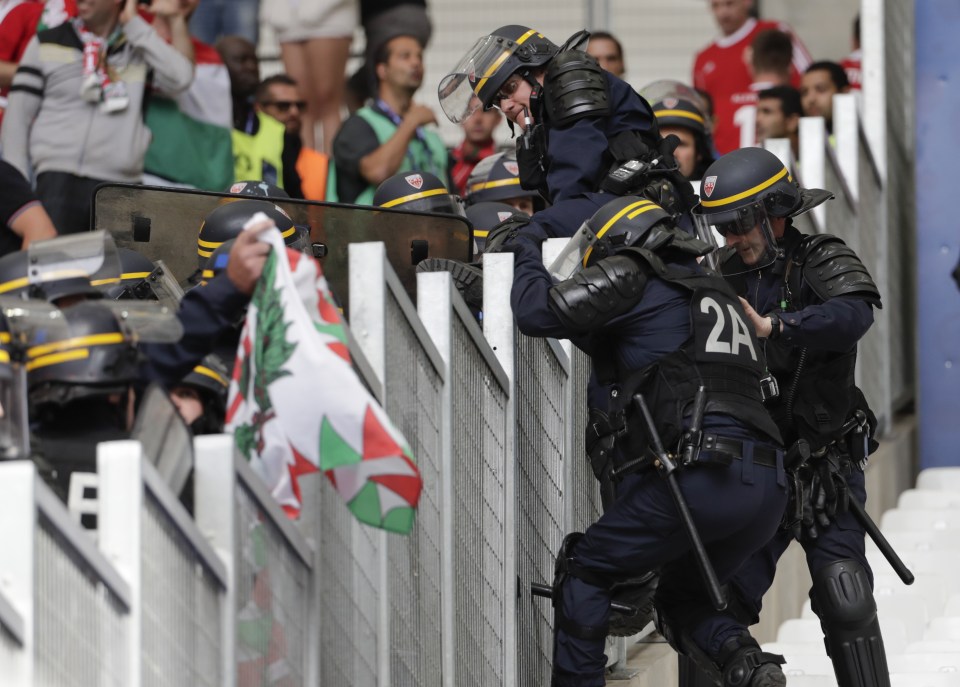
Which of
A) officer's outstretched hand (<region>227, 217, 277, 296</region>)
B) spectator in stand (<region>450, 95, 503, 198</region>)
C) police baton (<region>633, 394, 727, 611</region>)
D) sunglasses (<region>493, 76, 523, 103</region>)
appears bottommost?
spectator in stand (<region>450, 95, 503, 198</region>)

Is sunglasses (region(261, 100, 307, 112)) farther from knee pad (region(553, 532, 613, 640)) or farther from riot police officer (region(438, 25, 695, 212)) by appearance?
knee pad (region(553, 532, 613, 640))

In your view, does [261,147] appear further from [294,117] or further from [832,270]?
[832,270]

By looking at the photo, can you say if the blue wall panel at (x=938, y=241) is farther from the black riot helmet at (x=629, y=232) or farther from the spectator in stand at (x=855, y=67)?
the black riot helmet at (x=629, y=232)

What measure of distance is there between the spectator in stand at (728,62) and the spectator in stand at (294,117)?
2.40 meters

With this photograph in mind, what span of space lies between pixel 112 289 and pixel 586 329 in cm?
133

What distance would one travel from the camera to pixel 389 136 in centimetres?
867

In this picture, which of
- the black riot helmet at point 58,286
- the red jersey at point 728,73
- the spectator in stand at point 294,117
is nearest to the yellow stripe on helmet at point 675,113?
the spectator in stand at point 294,117

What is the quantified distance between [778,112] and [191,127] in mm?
3020

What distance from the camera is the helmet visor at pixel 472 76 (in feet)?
20.2

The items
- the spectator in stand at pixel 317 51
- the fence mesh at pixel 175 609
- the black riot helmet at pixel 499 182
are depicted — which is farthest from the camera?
the spectator in stand at pixel 317 51

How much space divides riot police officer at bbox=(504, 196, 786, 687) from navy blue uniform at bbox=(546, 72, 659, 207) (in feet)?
1.76

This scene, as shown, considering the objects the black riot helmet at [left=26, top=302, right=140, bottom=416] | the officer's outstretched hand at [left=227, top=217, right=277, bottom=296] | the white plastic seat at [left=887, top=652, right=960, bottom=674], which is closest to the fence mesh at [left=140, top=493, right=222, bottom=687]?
the black riot helmet at [left=26, top=302, right=140, bottom=416]

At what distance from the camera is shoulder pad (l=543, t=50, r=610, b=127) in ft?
19.5

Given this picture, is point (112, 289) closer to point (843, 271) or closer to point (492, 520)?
point (492, 520)
